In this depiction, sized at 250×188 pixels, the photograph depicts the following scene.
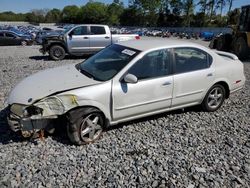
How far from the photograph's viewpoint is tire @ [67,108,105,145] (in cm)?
367

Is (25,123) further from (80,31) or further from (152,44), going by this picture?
(80,31)

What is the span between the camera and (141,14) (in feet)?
305

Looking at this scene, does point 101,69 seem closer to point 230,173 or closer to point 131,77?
point 131,77

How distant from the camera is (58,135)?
4.11 m

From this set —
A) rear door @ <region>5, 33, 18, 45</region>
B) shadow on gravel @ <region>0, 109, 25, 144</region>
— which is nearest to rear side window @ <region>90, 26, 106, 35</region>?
shadow on gravel @ <region>0, 109, 25, 144</region>

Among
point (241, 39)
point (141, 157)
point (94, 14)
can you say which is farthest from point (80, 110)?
point (94, 14)

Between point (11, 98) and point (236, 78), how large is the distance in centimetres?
447

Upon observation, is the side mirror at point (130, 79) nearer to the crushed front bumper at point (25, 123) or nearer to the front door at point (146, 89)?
the front door at point (146, 89)

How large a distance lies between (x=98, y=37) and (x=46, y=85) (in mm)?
9322

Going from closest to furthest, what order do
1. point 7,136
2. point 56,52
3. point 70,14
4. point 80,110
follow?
point 80,110
point 7,136
point 56,52
point 70,14

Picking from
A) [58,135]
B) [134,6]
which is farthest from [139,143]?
[134,6]

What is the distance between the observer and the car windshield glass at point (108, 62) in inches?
162

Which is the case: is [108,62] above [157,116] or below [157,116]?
above

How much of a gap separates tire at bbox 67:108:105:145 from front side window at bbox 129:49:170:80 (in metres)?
0.92
